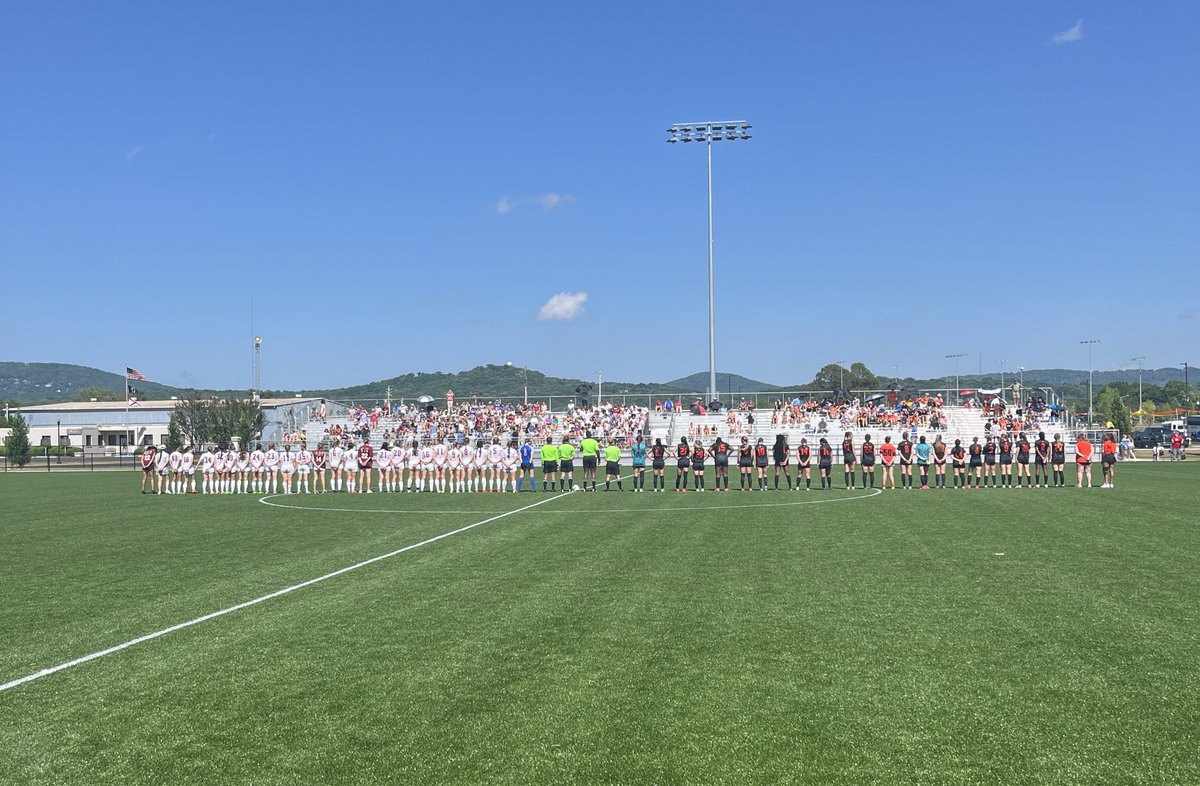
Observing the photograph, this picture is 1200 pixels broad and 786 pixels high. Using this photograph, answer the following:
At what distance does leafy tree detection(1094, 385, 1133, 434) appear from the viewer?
96.8 metres

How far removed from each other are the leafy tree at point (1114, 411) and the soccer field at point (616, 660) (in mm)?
92314

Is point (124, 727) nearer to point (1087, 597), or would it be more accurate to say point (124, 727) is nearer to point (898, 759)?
point (898, 759)

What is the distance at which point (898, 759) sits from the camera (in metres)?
5.20

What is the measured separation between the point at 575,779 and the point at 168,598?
Answer: 6.90 metres

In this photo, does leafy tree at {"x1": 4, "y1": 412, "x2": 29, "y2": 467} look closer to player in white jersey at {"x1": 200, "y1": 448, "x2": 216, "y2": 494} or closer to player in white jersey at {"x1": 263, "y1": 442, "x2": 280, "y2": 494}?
player in white jersey at {"x1": 200, "y1": 448, "x2": 216, "y2": 494}

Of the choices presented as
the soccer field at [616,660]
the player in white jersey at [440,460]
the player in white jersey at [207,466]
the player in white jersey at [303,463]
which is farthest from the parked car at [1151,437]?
the player in white jersey at [207,466]

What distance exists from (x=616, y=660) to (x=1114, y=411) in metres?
115

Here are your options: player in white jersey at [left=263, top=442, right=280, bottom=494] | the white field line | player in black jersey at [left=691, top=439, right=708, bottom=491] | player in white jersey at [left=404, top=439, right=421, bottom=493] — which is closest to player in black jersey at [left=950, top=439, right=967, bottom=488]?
player in black jersey at [left=691, top=439, right=708, bottom=491]

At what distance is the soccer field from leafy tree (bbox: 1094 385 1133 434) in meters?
92.3

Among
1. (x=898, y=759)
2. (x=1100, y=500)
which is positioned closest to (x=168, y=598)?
(x=898, y=759)

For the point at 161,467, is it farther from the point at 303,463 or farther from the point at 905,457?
the point at 905,457

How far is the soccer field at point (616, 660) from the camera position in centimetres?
529

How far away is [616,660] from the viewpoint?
7273 millimetres

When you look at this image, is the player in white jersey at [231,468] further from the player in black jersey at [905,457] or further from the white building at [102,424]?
the white building at [102,424]
